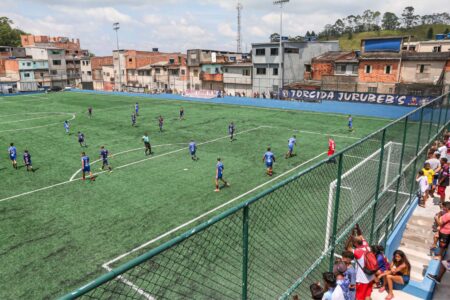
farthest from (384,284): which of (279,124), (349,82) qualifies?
(349,82)

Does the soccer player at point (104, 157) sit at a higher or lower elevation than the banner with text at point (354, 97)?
lower

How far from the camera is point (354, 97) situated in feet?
132

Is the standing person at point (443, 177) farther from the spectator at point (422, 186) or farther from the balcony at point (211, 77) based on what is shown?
the balcony at point (211, 77)

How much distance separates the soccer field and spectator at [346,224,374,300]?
6461 mm

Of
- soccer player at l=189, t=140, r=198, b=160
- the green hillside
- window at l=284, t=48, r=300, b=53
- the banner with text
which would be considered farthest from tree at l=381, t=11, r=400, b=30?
soccer player at l=189, t=140, r=198, b=160

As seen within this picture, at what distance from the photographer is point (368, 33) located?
13438cm

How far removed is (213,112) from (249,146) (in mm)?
17652

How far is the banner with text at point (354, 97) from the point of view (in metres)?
36.4

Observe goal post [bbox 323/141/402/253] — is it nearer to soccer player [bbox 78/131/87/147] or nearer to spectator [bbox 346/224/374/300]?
spectator [bbox 346/224/374/300]

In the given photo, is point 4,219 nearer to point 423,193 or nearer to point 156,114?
point 423,193

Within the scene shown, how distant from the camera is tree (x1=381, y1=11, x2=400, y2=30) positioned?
142200mm

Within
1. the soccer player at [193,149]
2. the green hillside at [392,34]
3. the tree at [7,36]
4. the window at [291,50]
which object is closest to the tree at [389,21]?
the green hillside at [392,34]

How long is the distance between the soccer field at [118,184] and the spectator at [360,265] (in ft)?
21.2

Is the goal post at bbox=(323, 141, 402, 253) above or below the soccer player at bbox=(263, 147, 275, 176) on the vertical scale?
above
